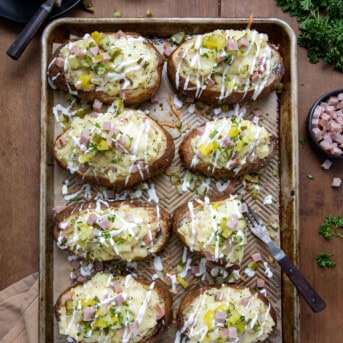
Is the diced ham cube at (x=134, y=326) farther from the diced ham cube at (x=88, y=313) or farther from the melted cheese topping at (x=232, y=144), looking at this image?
the melted cheese topping at (x=232, y=144)

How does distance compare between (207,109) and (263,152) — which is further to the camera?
(207,109)

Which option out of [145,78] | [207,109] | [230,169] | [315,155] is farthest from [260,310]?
[145,78]

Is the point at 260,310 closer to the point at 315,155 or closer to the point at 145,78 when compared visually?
the point at 315,155

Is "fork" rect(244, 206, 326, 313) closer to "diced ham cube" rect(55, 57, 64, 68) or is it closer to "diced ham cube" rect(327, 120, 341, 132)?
"diced ham cube" rect(327, 120, 341, 132)

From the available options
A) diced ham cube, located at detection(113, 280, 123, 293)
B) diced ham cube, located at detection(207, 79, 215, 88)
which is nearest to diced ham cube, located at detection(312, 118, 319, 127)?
diced ham cube, located at detection(207, 79, 215, 88)

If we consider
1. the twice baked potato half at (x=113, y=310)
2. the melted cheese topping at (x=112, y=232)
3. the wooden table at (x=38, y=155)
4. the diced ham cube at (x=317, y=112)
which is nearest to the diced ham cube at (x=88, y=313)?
the twice baked potato half at (x=113, y=310)

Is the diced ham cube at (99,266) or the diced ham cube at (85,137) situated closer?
the diced ham cube at (85,137)
